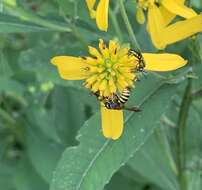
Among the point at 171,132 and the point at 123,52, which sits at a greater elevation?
the point at 123,52

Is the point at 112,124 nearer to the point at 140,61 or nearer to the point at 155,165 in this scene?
the point at 140,61

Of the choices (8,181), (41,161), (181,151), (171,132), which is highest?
(181,151)

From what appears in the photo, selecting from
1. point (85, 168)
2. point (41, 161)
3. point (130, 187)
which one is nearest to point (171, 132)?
point (130, 187)

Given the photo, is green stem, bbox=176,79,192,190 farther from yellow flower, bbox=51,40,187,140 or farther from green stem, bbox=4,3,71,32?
green stem, bbox=4,3,71,32

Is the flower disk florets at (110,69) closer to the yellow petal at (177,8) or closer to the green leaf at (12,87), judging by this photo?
the yellow petal at (177,8)

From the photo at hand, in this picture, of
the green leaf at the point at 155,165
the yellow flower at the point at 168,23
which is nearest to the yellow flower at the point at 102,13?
the yellow flower at the point at 168,23

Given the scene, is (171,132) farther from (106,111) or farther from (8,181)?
Answer: (106,111)
